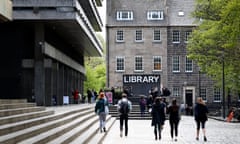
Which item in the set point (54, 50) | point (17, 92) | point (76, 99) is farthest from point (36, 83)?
point (76, 99)

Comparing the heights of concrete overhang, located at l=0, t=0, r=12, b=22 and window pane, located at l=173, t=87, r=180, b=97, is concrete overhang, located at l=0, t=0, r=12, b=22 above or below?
above

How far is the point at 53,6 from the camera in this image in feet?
126

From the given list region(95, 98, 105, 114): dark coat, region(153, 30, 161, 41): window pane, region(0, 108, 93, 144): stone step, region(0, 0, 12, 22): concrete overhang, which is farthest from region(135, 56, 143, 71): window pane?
region(0, 0, 12, 22): concrete overhang

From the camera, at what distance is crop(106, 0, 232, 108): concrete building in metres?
76.6

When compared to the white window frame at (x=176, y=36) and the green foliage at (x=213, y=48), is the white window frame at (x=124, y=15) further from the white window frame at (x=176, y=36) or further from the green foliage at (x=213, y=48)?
the green foliage at (x=213, y=48)

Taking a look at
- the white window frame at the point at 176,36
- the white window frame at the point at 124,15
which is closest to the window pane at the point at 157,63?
the white window frame at the point at 176,36

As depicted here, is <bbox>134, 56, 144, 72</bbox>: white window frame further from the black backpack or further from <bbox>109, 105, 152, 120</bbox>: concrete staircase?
the black backpack

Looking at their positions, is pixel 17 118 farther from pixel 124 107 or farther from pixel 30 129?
pixel 124 107

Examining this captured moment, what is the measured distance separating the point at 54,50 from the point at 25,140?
31307 mm

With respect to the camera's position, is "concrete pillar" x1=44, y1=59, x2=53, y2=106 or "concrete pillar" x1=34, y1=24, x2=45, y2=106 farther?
"concrete pillar" x1=44, y1=59, x2=53, y2=106

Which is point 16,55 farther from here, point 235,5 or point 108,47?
point 108,47

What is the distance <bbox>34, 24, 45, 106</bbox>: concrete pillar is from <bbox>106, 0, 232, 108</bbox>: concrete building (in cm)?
3544

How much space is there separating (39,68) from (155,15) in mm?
39836

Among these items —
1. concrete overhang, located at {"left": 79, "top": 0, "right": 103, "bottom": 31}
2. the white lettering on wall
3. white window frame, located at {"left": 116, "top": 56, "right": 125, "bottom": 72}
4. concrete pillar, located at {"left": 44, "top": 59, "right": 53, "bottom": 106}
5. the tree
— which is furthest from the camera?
the tree
